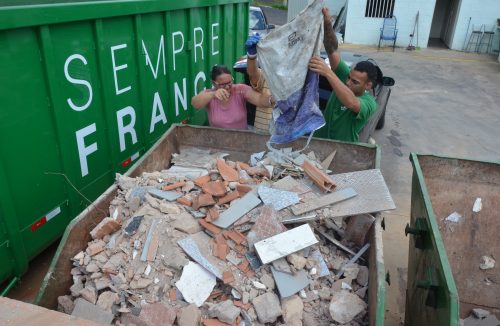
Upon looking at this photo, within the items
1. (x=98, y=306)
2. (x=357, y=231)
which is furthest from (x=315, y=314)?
(x=98, y=306)

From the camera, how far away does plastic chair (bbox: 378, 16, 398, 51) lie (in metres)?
16.8

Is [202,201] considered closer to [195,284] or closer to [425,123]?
[195,284]

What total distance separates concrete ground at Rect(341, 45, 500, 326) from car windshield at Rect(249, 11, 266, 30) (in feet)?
12.6

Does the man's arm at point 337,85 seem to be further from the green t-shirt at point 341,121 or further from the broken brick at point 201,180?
the broken brick at point 201,180

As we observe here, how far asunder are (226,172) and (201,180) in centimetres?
23

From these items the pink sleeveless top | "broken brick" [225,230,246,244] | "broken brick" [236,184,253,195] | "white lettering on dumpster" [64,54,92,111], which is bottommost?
"broken brick" [225,230,246,244]

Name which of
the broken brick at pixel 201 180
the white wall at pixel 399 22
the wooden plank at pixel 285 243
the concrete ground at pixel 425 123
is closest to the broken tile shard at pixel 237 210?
the wooden plank at pixel 285 243

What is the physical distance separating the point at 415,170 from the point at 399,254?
1.56 metres

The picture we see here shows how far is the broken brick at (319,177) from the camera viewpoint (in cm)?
297

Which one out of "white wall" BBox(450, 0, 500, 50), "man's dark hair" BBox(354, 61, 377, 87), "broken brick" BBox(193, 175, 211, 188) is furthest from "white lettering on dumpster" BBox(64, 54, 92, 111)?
"white wall" BBox(450, 0, 500, 50)

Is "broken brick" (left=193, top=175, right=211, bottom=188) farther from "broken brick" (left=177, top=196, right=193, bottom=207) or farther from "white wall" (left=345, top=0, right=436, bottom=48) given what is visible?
"white wall" (left=345, top=0, right=436, bottom=48)

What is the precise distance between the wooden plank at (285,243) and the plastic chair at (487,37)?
17.6 metres

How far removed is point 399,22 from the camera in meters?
17.0

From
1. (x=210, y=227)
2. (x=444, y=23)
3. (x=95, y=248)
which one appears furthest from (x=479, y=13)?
(x=95, y=248)
